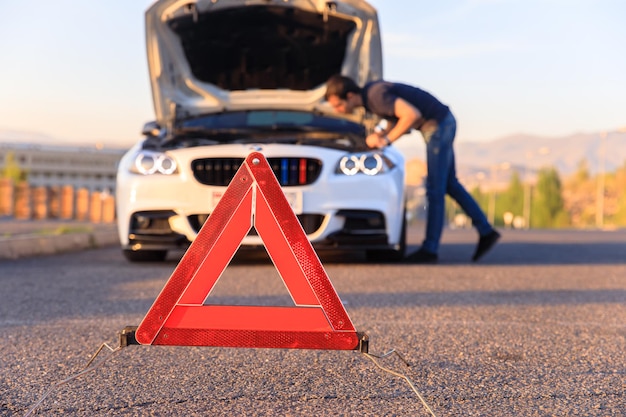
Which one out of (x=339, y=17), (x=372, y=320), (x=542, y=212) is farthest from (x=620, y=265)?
(x=542, y=212)

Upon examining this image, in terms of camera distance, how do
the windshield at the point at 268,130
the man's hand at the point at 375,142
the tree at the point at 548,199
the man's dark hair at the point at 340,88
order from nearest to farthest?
the man's dark hair at the point at 340,88 < the man's hand at the point at 375,142 < the windshield at the point at 268,130 < the tree at the point at 548,199

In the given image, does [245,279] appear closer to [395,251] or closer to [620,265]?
[395,251]

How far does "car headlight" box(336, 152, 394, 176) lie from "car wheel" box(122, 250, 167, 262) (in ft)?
6.98

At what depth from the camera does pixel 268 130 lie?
818cm

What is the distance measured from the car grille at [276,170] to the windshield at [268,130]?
23 centimetres

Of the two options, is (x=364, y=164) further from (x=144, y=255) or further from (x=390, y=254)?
(x=144, y=255)

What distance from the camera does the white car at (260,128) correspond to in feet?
23.7

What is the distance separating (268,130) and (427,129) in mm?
1577

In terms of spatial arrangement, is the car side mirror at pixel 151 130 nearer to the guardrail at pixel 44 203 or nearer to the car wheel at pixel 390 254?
the car wheel at pixel 390 254

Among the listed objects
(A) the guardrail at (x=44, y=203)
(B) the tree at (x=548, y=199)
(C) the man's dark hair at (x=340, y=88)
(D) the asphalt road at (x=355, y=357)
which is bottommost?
Result: (B) the tree at (x=548, y=199)

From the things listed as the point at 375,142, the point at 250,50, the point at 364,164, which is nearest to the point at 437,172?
the point at 375,142

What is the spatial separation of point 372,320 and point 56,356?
1769 millimetres

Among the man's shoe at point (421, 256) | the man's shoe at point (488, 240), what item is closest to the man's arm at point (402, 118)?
the man's shoe at point (421, 256)

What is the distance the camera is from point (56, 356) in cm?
351
